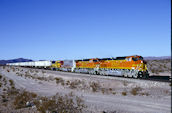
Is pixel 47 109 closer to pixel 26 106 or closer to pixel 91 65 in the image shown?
pixel 26 106

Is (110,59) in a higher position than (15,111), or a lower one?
higher

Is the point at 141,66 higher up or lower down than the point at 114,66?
higher up

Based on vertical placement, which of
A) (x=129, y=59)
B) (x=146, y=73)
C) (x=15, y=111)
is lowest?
(x=15, y=111)

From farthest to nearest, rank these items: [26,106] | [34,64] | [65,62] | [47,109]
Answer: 1. [34,64]
2. [65,62]
3. [26,106]
4. [47,109]

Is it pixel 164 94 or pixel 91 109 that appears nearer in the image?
pixel 91 109

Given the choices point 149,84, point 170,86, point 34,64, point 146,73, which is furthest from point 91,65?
point 34,64

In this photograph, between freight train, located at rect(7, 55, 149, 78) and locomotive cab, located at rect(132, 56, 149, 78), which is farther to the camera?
freight train, located at rect(7, 55, 149, 78)

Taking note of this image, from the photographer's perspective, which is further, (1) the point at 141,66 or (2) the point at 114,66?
(2) the point at 114,66

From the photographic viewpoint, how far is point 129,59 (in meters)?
28.4

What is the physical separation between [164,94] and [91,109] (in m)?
9.06

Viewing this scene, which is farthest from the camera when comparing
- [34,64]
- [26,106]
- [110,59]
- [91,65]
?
[34,64]

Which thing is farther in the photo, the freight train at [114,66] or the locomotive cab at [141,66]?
the freight train at [114,66]

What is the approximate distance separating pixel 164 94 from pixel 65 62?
127ft

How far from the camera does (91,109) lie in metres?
12.6
